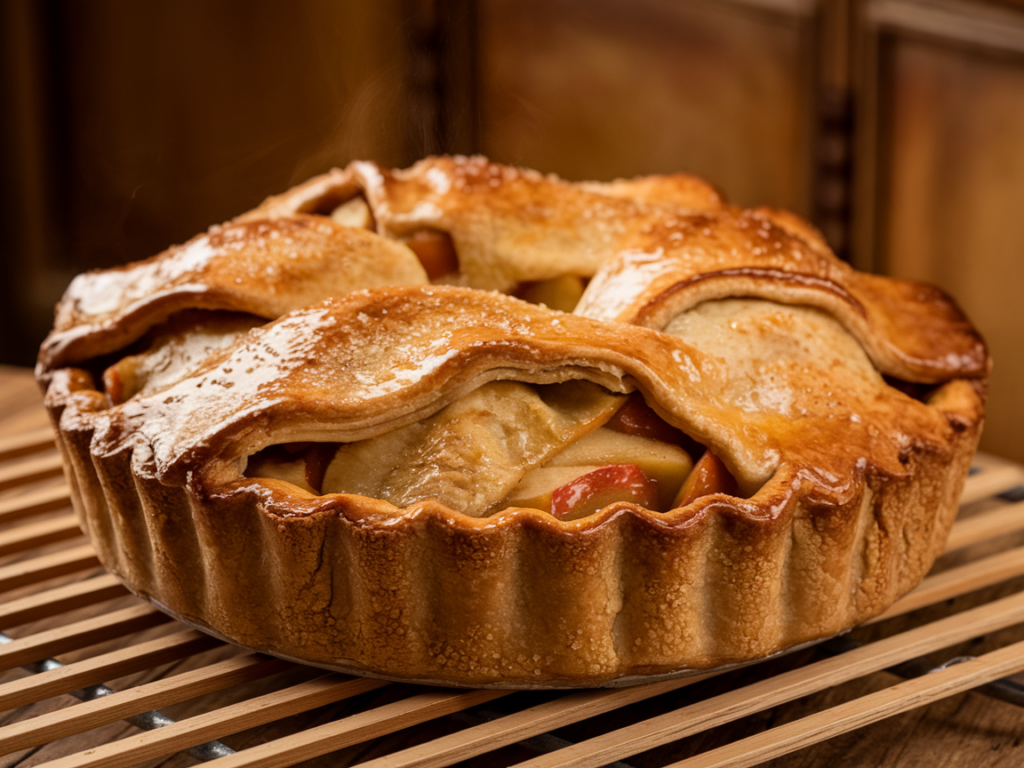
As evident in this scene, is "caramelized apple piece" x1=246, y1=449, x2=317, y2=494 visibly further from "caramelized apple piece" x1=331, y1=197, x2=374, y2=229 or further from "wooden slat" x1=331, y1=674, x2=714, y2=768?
"caramelized apple piece" x1=331, y1=197, x2=374, y2=229

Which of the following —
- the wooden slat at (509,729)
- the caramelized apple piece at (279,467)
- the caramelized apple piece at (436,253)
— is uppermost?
the caramelized apple piece at (436,253)

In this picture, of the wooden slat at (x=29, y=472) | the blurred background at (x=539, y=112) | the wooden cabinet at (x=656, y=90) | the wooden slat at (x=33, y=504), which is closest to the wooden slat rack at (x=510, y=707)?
the wooden slat at (x=33, y=504)

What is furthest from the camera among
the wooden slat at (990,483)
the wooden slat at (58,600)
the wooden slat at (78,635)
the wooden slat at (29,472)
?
the wooden slat at (29,472)

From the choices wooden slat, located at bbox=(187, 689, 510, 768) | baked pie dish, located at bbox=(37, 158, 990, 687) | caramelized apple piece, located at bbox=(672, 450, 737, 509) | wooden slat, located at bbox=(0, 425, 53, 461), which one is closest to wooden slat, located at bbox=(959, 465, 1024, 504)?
baked pie dish, located at bbox=(37, 158, 990, 687)

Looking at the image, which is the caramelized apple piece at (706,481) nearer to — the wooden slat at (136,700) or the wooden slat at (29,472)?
the wooden slat at (136,700)

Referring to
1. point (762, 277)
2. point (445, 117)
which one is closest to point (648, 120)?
point (445, 117)

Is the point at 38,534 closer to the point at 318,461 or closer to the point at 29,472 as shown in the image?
the point at 29,472

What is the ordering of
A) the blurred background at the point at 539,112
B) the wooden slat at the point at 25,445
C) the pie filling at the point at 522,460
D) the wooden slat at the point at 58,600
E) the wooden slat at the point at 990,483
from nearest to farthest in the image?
the pie filling at the point at 522,460, the wooden slat at the point at 58,600, the wooden slat at the point at 990,483, the wooden slat at the point at 25,445, the blurred background at the point at 539,112
